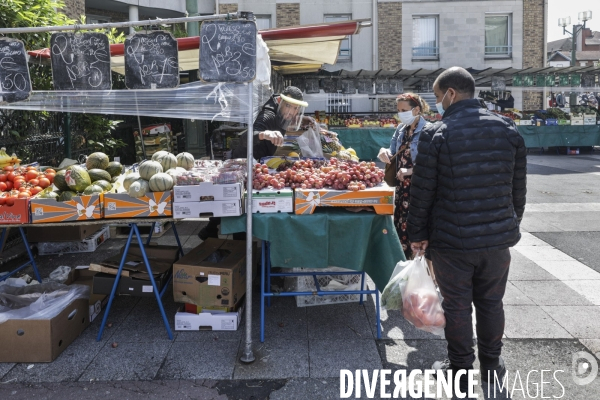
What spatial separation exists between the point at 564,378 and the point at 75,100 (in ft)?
14.1

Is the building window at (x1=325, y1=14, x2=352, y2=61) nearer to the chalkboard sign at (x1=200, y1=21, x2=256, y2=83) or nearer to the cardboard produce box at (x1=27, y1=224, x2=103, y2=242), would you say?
the cardboard produce box at (x1=27, y1=224, x2=103, y2=242)

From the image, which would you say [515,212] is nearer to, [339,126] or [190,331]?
[190,331]

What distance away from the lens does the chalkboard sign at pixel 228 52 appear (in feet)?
12.2

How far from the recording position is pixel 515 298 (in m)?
5.17

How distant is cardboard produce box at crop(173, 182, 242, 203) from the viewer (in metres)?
4.13

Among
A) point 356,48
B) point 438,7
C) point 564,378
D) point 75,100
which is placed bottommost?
point 564,378

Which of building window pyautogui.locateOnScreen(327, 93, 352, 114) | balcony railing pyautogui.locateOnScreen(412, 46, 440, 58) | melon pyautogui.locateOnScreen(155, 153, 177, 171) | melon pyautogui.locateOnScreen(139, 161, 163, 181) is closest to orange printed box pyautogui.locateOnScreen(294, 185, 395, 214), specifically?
melon pyautogui.locateOnScreen(139, 161, 163, 181)

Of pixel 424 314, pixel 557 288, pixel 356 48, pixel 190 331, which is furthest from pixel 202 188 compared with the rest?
pixel 356 48

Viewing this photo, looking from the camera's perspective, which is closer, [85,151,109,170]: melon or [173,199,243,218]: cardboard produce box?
[173,199,243,218]: cardboard produce box

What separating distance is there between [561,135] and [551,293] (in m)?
14.6

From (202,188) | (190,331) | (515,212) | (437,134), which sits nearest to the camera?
(437,134)

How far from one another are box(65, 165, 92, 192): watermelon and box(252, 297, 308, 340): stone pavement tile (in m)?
1.89

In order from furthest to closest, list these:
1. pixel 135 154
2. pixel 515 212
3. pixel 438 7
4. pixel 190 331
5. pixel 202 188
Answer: pixel 438 7 < pixel 135 154 < pixel 190 331 < pixel 202 188 < pixel 515 212

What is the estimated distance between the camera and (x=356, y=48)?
2200 cm
